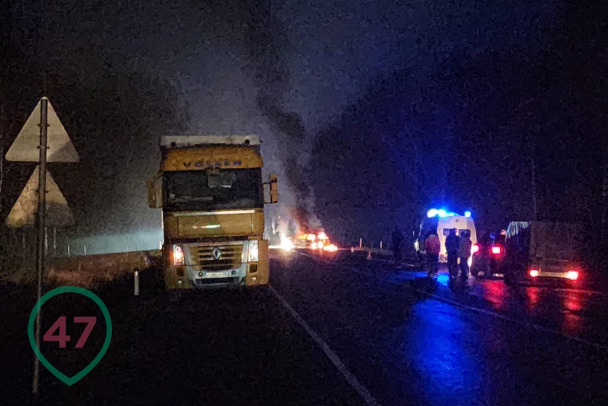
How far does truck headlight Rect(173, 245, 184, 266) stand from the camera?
15.7m

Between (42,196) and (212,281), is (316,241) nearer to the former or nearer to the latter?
(212,281)

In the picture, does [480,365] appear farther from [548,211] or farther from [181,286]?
[548,211]

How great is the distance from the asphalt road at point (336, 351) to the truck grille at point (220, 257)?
3.26 feet

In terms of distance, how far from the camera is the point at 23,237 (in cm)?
5494

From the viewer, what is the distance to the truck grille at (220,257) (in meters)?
15.9

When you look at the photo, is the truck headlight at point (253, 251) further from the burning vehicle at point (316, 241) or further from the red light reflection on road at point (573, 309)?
the burning vehicle at point (316, 241)

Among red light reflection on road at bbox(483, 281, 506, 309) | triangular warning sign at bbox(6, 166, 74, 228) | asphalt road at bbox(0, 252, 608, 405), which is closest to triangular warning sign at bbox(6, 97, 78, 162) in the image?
triangular warning sign at bbox(6, 166, 74, 228)

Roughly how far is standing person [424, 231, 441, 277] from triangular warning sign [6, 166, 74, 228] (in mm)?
15613

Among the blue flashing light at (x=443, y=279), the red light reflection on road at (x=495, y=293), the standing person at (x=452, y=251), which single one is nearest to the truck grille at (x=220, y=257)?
the red light reflection on road at (x=495, y=293)

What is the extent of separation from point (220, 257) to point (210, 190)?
1.64m

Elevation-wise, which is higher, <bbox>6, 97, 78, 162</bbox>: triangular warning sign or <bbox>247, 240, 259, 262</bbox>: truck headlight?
<bbox>6, 97, 78, 162</bbox>: triangular warning sign

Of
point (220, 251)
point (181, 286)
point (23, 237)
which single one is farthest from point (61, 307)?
point (23, 237)

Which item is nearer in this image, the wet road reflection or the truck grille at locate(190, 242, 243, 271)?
the wet road reflection

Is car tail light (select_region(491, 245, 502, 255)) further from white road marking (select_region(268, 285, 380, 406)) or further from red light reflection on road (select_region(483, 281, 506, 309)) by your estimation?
white road marking (select_region(268, 285, 380, 406))
